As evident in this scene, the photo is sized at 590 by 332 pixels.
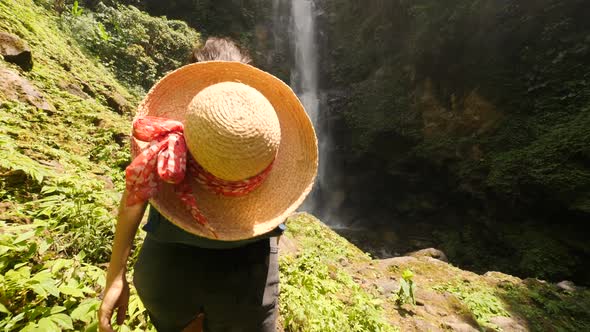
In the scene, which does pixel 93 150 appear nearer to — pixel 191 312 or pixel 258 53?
pixel 191 312

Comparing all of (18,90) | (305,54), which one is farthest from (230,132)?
(305,54)

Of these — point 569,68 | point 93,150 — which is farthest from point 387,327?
point 569,68

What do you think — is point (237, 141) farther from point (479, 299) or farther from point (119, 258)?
point (479, 299)

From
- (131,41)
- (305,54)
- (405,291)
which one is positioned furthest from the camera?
(305,54)

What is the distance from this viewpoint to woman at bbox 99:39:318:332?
927 millimetres

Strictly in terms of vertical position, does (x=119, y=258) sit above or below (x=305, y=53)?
below

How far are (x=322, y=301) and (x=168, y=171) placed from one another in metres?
2.50

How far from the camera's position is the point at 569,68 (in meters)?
9.42

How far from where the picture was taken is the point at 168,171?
0.90 m

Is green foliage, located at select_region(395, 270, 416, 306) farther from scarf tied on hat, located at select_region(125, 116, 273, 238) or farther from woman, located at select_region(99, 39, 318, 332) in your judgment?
scarf tied on hat, located at select_region(125, 116, 273, 238)

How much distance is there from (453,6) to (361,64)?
609 cm

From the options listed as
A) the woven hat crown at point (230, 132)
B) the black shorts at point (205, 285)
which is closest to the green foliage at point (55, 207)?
the black shorts at point (205, 285)

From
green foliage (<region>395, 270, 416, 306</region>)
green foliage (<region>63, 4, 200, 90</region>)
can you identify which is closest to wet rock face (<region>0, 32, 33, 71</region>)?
green foliage (<region>63, 4, 200, 90</region>)

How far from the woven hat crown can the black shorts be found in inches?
16.6
